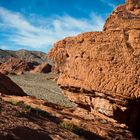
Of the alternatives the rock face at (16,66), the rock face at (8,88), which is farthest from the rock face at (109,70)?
the rock face at (16,66)

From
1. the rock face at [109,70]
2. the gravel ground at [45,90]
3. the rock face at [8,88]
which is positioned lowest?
the gravel ground at [45,90]

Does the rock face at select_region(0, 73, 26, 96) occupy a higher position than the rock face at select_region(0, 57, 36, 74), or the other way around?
the rock face at select_region(0, 57, 36, 74)

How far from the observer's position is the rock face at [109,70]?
15.8 m

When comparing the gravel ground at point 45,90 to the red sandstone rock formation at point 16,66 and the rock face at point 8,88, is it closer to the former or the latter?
the red sandstone rock formation at point 16,66

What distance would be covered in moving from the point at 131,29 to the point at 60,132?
20.6 feet

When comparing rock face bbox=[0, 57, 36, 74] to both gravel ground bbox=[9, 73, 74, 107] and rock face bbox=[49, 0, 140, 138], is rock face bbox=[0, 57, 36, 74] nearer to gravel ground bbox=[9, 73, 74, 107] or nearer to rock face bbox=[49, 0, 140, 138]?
gravel ground bbox=[9, 73, 74, 107]

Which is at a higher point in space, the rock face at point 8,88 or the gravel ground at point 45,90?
the rock face at point 8,88

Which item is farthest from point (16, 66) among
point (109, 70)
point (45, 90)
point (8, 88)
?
point (109, 70)

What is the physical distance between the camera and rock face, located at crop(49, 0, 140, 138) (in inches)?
620

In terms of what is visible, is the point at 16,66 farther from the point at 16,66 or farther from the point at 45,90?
the point at 45,90

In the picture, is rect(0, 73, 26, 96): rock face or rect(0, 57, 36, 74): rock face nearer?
rect(0, 73, 26, 96): rock face

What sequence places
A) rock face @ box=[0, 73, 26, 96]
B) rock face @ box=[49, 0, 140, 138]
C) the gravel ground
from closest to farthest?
rock face @ box=[49, 0, 140, 138] < rock face @ box=[0, 73, 26, 96] < the gravel ground

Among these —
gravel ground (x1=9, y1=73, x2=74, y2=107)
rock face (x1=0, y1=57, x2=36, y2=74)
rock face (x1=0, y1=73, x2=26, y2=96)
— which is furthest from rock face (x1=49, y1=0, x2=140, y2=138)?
rock face (x1=0, y1=57, x2=36, y2=74)

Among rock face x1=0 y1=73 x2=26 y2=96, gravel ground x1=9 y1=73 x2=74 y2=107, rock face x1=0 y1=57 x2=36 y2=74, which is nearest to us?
rock face x1=0 y1=73 x2=26 y2=96
